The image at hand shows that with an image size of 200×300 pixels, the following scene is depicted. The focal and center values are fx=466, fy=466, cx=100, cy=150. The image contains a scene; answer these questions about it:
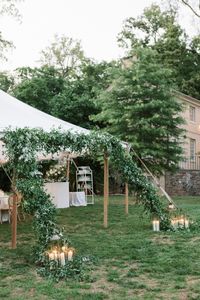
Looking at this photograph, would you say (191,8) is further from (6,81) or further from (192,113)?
(6,81)

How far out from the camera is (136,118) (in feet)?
56.6

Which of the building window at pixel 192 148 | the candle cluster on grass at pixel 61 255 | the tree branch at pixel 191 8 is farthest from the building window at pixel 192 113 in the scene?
the candle cluster on grass at pixel 61 255

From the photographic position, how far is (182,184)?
22.7m

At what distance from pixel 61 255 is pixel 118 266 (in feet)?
2.57

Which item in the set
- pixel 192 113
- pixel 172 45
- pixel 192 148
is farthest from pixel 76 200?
pixel 172 45

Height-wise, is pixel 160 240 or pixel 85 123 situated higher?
pixel 85 123

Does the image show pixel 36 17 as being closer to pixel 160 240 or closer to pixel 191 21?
pixel 191 21

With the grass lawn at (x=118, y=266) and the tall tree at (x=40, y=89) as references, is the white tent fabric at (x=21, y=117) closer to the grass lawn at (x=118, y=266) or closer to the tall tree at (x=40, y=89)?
the grass lawn at (x=118, y=266)

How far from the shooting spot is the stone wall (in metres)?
22.5

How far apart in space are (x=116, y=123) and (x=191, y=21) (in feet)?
19.8

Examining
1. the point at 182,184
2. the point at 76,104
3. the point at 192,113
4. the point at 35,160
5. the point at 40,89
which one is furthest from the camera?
→ the point at 192,113

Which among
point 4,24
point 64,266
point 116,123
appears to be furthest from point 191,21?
point 64,266

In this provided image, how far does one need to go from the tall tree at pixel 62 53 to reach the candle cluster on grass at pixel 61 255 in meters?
31.1

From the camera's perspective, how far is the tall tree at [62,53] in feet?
120
